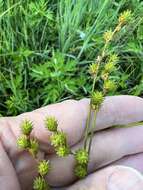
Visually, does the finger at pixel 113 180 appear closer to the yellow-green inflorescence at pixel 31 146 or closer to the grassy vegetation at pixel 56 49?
the yellow-green inflorescence at pixel 31 146

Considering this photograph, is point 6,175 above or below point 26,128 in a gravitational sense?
below

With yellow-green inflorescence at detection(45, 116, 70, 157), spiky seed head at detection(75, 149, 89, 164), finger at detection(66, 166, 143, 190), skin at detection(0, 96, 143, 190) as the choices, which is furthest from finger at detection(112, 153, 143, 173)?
yellow-green inflorescence at detection(45, 116, 70, 157)

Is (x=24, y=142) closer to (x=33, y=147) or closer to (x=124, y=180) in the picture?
(x=33, y=147)

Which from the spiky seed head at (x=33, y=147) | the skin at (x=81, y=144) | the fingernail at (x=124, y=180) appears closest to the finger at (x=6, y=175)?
the skin at (x=81, y=144)

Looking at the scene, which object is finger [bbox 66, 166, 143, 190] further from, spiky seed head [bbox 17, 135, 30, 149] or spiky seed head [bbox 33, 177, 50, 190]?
spiky seed head [bbox 17, 135, 30, 149]

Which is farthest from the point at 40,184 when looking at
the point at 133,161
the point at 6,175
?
the point at 133,161

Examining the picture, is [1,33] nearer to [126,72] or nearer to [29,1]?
[29,1]

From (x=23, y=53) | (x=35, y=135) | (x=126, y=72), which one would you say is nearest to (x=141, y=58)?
(x=126, y=72)
